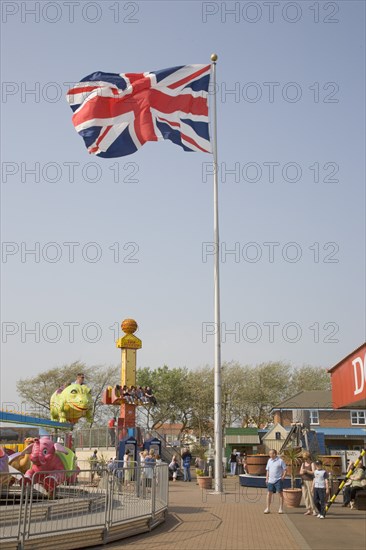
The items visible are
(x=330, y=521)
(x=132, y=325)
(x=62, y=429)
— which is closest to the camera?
(x=330, y=521)

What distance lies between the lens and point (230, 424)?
216 feet

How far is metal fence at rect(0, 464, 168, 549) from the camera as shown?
32.5ft

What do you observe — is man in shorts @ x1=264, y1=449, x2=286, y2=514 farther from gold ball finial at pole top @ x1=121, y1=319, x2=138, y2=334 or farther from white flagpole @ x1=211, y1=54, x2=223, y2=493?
gold ball finial at pole top @ x1=121, y1=319, x2=138, y2=334

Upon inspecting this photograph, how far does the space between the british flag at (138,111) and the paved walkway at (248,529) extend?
38.6ft

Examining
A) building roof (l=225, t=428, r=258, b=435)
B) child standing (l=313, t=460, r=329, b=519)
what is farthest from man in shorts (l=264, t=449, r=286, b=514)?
building roof (l=225, t=428, r=258, b=435)

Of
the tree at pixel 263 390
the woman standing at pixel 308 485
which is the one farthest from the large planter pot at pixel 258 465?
the tree at pixel 263 390

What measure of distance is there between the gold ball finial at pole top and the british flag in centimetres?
1288

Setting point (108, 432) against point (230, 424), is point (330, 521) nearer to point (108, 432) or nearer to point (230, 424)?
point (108, 432)

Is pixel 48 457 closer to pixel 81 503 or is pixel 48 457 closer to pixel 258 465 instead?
pixel 81 503

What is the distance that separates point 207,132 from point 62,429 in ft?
69.2

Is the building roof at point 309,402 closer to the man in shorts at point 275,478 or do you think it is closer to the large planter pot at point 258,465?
the large planter pot at point 258,465

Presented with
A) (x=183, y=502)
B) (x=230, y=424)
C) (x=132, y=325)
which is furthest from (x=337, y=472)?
(x=230, y=424)

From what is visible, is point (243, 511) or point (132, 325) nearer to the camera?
Result: point (243, 511)

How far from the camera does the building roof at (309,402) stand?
54.7 m
